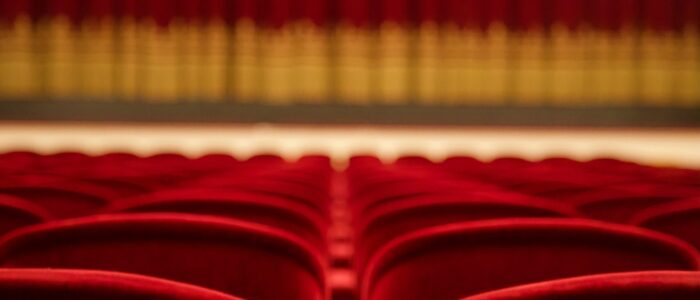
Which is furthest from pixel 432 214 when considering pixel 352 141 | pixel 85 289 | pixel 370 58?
pixel 370 58

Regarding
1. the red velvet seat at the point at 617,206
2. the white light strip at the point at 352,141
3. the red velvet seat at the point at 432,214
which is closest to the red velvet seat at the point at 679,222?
the red velvet seat at the point at 432,214

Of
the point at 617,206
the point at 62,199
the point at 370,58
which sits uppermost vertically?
the point at 370,58

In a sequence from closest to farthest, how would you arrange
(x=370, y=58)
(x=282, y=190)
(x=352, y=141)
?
(x=282, y=190)
(x=352, y=141)
(x=370, y=58)

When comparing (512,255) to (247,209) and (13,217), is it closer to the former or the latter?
(247,209)

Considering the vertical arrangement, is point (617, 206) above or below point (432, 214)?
above

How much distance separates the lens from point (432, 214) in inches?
83.9

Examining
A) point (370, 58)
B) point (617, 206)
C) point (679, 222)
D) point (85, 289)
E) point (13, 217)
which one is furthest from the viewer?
point (370, 58)

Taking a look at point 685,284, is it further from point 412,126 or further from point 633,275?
point 412,126

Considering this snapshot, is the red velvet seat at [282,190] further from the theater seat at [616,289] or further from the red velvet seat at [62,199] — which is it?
the theater seat at [616,289]

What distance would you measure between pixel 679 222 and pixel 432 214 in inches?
21.8

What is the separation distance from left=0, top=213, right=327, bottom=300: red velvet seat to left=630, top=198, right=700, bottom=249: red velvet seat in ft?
3.20

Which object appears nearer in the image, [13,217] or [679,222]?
[13,217]

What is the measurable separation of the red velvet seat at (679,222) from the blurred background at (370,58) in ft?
31.3

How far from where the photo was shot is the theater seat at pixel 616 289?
3.04 ft
